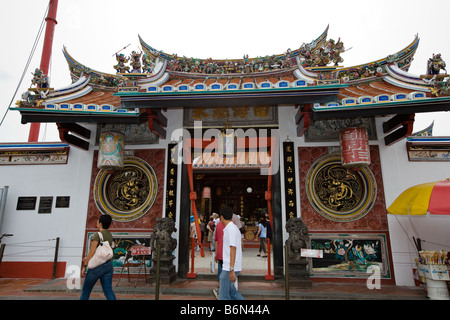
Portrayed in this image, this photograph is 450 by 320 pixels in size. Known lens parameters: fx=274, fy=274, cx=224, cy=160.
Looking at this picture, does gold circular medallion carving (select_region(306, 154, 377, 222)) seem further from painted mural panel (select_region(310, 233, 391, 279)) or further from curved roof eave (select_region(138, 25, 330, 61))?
curved roof eave (select_region(138, 25, 330, 61))

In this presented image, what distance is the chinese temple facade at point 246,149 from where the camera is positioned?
628cm

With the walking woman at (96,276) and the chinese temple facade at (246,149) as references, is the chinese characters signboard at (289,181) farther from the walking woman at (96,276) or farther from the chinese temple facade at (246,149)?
the walking woman at (96,276)

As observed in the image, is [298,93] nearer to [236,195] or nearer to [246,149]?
[246,149]

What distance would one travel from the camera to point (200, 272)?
7285 millimetres

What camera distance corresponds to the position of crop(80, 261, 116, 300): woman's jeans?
3775 millimetres

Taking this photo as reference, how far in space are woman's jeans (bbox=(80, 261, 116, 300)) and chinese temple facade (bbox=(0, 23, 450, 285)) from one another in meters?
2.89

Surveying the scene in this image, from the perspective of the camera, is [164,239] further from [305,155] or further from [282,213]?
[305,155]

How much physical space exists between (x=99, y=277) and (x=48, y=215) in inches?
189

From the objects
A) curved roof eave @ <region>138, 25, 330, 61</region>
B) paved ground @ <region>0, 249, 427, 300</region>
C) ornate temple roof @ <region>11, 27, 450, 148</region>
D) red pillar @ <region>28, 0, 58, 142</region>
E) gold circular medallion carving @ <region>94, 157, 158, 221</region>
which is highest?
red pillar @ <region>28, 0, 58, 142</region>

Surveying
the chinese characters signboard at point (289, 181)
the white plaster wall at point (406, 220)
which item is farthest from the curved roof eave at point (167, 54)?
the chinese characters signboard at point (289, 181)

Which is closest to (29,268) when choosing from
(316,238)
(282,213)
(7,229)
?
(7,229)

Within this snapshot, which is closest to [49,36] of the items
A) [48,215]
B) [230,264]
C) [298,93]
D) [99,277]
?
[48,215]

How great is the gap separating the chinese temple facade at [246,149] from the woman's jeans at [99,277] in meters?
2.89

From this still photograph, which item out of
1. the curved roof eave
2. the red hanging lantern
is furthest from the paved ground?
the curved roof eave
